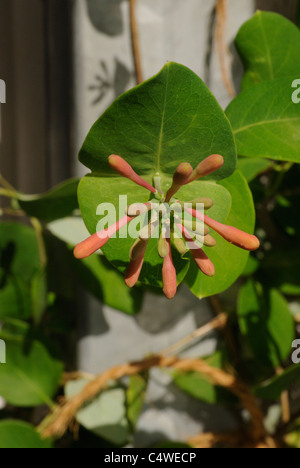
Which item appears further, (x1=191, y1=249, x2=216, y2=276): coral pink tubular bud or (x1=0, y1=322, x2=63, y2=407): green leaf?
(x1=0, y1=322, x2=63, y2=407): green leaf

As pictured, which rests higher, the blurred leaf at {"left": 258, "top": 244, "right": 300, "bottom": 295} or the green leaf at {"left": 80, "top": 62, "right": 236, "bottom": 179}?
the green leaf at {"left": 80, "top": 62, "right": 236, "bottom": 179}

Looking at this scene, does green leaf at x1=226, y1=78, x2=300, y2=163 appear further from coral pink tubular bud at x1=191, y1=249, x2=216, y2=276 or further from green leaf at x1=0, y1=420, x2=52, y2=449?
green leaf at x1=0, y1=420, x2=52, y2=449

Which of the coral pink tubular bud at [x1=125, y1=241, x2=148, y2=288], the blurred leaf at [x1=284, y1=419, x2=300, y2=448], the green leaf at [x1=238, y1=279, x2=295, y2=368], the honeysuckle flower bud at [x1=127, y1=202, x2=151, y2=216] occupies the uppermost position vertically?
the honeysuckle flower bud at [x1=127, y1=202, x2=151, y2=216]

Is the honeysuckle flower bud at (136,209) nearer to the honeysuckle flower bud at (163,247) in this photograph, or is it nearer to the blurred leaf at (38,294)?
the honeysuckle flower bud at (163,247)

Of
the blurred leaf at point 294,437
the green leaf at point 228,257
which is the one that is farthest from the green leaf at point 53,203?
the blurred leaf at point 294,437

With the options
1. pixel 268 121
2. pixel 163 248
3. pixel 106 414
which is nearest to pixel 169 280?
pixel 163 248

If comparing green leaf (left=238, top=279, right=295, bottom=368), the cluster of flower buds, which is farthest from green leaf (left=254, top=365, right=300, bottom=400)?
the cluster of flower buds

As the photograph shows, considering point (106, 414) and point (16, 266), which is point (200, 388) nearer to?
point (106, 414)
